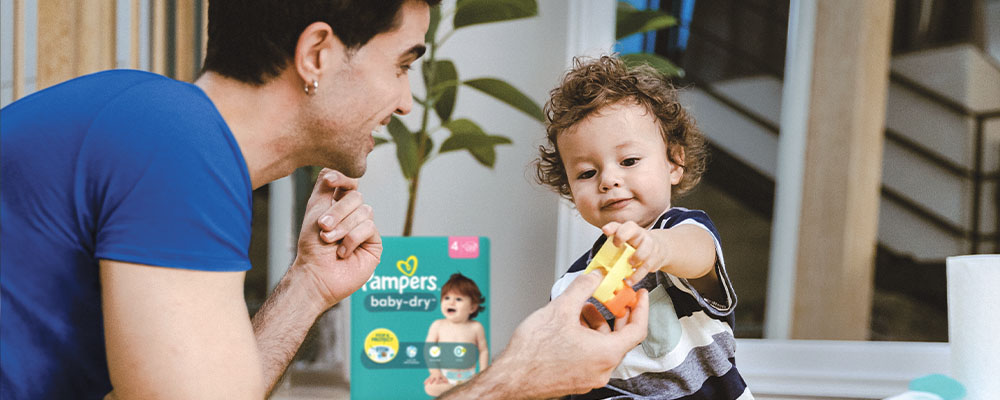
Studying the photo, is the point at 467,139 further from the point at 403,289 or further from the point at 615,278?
the point at 615,278

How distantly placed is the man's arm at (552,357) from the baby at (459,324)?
1.83 ft

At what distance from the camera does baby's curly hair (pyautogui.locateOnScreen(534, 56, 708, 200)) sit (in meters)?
1.16

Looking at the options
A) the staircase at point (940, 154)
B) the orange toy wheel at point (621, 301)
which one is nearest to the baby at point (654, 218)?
the orange toy wheel at point (621, 301)

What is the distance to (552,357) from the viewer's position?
0.79 metres

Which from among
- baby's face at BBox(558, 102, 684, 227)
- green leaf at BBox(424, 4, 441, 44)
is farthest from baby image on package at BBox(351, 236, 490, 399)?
green leaf at BBox(424, 4, 441, 44)

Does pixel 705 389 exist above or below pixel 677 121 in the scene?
below

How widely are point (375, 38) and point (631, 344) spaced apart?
497 millimetres

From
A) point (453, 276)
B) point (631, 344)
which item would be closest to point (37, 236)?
point (631, 344)

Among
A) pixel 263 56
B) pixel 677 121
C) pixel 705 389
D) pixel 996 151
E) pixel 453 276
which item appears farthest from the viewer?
pixel 996 151

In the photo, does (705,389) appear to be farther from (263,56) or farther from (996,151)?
(996,151)

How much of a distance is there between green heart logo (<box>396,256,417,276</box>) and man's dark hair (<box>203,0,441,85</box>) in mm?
638

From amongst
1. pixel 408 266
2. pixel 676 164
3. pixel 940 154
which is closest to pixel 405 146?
pixel 408 266

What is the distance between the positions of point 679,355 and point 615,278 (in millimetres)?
306

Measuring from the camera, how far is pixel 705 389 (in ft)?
3.46
